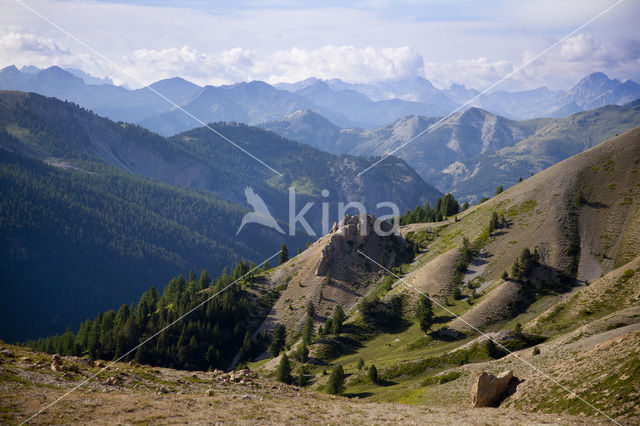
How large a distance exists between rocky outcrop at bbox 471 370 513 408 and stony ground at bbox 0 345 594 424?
2804 millimetres

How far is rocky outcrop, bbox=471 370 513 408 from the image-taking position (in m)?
51.4

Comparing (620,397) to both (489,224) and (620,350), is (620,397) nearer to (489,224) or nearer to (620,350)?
(620,350)

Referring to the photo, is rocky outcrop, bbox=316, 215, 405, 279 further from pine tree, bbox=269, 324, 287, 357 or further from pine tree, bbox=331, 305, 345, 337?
pine tree, bbox=331, 305, 345, 337

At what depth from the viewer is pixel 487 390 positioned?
170ft

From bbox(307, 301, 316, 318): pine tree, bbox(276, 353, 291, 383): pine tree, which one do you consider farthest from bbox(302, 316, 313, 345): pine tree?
bbox(276, 353, 291, 383): pine tree

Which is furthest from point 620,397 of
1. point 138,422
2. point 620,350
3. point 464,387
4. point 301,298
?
point 301,298

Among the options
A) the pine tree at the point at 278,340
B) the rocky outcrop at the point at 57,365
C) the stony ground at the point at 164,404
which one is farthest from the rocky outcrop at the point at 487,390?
the pine tree at the point at 278,340

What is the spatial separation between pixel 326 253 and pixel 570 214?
76.2 metres

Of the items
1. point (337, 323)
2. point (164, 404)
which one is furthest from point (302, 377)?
point (164, 404)

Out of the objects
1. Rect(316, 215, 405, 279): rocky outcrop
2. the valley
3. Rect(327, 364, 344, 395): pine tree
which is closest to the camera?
the valley

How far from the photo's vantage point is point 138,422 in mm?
39344

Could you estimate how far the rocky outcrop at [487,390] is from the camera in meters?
51.4

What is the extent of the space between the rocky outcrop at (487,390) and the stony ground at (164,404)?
2.80 meters

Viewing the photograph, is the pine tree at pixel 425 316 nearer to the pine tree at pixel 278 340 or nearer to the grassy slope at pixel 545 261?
the grassy slope at pixel 545 261
